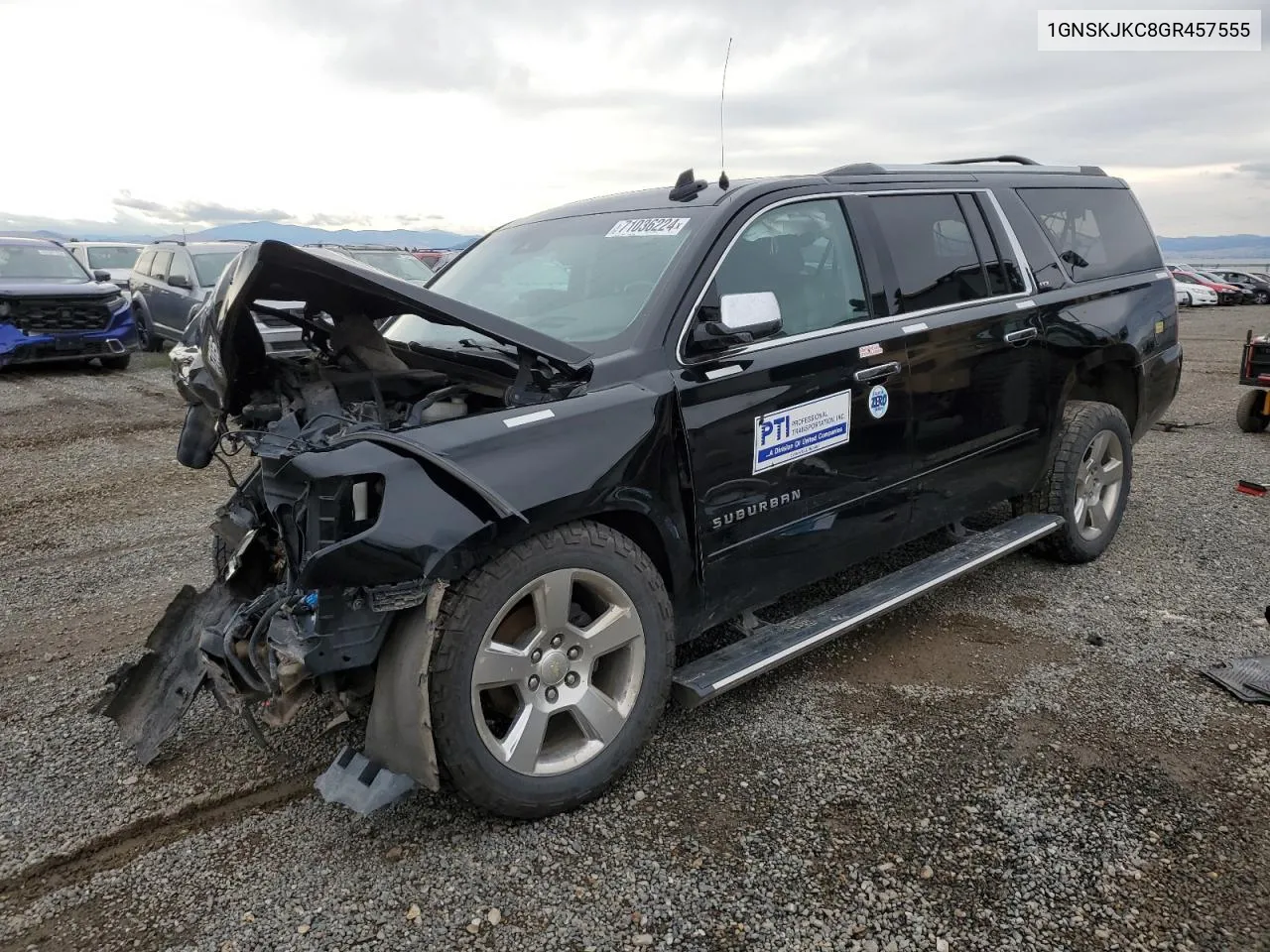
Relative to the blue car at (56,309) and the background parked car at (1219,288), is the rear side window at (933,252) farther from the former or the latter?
the background parked car at (1219,288)

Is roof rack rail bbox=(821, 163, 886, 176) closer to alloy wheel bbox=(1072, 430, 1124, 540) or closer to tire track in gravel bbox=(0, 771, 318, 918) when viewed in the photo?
alloy wheel bbox=(1072, 430, 1124, 540)

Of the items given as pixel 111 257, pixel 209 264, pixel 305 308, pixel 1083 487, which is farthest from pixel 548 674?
pixel 111 257

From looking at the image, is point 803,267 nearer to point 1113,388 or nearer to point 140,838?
point 1113,388

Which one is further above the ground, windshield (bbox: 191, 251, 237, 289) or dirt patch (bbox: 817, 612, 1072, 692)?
windshield (bbox: 191, 251, 237, 289)

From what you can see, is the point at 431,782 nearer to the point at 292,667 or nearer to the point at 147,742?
the point at 292,667

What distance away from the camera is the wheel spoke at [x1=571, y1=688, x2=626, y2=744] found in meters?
2.72

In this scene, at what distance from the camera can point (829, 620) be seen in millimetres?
3357

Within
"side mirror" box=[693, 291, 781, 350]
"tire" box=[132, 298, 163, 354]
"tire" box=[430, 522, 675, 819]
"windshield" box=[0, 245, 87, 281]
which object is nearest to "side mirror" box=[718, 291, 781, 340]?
"side mirror" box=[693, 291, 781, 350]

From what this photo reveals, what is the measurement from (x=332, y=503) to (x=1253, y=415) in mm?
9104

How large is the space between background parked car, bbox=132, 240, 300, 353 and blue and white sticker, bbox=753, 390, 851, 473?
32.8 feet

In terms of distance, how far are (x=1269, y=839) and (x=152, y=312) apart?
14.7 metres

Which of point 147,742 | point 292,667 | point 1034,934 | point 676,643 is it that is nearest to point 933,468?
point 676,643

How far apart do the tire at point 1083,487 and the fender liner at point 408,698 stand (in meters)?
3.38

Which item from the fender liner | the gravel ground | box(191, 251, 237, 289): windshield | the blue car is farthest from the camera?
box(191, 251, 237, 289): windshield
